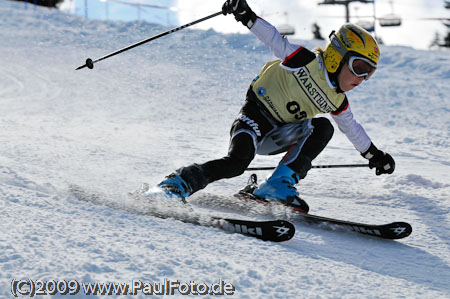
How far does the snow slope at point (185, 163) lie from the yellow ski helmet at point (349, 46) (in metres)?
0.98

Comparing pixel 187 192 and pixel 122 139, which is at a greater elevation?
pixel 187 192

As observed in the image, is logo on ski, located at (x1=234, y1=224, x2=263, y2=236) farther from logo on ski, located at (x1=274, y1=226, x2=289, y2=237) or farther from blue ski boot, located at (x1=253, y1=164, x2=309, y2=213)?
blue ski boot, located at (x1=253, y1=164, x2=309, y2=213)

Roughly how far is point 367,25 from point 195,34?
6682mm

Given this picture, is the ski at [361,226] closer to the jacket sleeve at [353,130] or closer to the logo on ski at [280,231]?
the logo on ski at [280,231]

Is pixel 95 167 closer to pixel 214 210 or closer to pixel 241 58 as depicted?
pixel 214 210

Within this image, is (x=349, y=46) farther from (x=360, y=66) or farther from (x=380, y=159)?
(x=380, y=159)

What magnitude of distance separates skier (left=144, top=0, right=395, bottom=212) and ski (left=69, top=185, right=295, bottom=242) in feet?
1.82

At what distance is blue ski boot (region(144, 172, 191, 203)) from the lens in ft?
8.88

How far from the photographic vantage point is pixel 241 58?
37.7 feet

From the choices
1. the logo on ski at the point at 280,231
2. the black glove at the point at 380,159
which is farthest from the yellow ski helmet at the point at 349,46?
the logo on ski at the point at 280,231

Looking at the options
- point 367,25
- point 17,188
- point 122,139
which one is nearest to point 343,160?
point 122,139

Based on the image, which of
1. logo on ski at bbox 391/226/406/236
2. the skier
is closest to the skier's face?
the skier

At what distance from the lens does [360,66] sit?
3.08 metres

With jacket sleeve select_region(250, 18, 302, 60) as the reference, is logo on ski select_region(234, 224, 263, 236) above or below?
below
